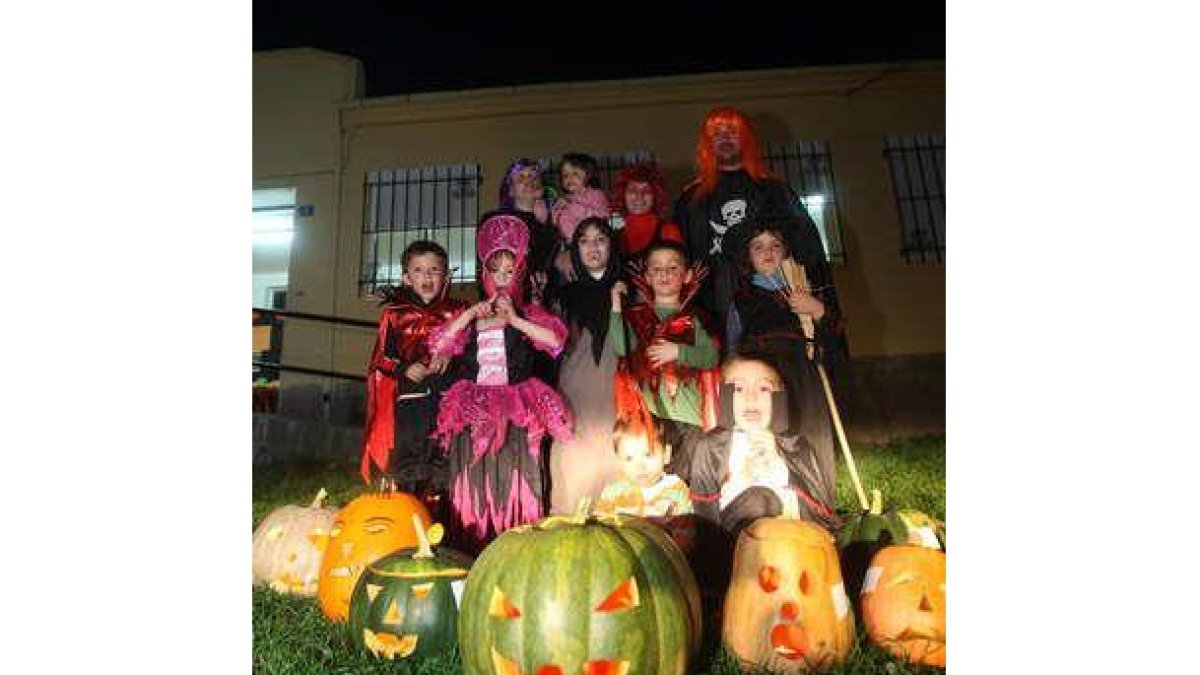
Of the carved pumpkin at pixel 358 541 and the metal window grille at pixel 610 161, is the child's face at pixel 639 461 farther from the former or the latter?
the metal window grille at pixel 610 161

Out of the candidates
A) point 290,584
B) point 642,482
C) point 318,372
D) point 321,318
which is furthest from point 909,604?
point 318,372

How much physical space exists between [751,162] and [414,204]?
3.85 m

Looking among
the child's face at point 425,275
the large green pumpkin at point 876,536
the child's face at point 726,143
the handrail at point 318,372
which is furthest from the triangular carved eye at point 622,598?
the handrail at point 318,372

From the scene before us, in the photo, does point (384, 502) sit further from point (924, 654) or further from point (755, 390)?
point (924, 654)

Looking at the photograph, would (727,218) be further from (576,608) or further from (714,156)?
(576,608)

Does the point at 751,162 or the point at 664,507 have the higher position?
the point at 751,162

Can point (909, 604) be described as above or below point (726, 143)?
below

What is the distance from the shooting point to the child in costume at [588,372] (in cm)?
253

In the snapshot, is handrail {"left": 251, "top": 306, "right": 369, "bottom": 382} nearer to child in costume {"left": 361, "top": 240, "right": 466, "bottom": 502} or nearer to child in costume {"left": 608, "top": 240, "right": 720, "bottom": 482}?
child in costume {"left": 361, "top": 240, "right": 466, "bottom": 502}

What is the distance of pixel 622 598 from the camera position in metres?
1.53

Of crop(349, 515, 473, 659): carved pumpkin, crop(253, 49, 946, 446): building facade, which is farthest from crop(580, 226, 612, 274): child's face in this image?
crop(253, 49, 946, 446): building facade

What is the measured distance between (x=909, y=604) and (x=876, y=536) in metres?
0.27
